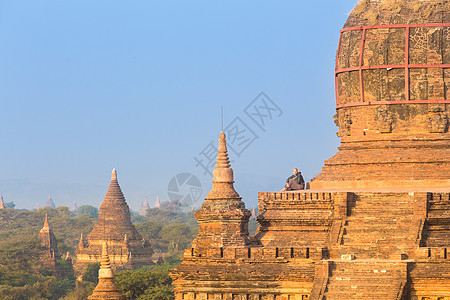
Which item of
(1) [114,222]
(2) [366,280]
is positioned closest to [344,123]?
(2) [366,280]

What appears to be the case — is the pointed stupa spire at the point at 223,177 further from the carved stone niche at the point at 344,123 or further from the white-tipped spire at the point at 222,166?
the carved stone niche at the point at 344,123

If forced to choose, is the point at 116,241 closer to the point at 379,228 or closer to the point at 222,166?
the point at 222,166

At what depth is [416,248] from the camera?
1368 inches

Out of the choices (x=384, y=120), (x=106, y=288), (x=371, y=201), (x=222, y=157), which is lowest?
(x=106, y=288)

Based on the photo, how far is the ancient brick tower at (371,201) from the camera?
113 feet

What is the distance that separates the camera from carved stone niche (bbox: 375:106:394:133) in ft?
129

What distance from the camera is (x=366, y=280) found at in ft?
113

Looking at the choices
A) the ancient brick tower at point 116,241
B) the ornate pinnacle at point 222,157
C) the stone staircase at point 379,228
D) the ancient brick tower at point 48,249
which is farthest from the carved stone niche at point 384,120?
the ancient brick tower at point 48,249

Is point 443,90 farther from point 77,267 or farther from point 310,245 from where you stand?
point 77,267

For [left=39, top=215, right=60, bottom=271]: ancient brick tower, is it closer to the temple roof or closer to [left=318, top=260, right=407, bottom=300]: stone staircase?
the temple roof

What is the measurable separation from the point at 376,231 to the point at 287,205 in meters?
3.03

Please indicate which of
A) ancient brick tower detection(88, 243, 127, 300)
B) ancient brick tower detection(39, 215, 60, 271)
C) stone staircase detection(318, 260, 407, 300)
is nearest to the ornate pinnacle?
stone staircase detection(318, 260, 407, 300)

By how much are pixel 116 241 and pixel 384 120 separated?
260 ft

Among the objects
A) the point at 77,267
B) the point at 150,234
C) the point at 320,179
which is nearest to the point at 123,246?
the point at 77,267
